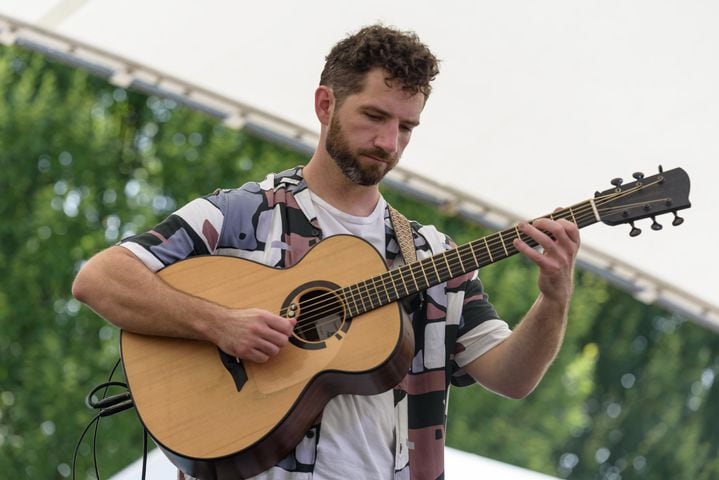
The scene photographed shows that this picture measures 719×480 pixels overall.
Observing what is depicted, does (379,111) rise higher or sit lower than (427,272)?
higher

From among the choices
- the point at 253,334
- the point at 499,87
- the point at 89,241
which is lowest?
the point at 89,241

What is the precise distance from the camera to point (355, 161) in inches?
138

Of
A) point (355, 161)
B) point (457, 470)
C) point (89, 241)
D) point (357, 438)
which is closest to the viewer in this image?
point (357, 438)

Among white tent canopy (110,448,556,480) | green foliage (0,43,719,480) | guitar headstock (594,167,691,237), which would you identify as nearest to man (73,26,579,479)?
guitar headstock (594,167,691,237)

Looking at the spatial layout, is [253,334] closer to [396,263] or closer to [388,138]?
[396,263]

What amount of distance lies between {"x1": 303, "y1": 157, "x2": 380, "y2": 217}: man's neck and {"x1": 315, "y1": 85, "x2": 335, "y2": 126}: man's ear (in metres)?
0.13

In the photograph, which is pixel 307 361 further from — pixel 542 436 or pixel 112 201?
pixel 542 436

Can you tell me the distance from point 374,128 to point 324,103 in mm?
262

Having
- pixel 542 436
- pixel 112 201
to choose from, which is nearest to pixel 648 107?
pixel 112 201

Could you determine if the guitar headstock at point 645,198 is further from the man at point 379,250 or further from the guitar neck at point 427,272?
the man at point 379,250

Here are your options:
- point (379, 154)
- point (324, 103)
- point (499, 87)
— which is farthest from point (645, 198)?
point (499, 87)

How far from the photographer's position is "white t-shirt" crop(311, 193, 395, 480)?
327cm

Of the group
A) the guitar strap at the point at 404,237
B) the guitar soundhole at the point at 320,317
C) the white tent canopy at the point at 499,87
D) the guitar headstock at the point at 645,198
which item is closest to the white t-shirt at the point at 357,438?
the guitar soundhole at the point at 320,317

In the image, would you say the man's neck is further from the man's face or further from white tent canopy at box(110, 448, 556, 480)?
white tent canopy at box(110, 448, 556, 480)
